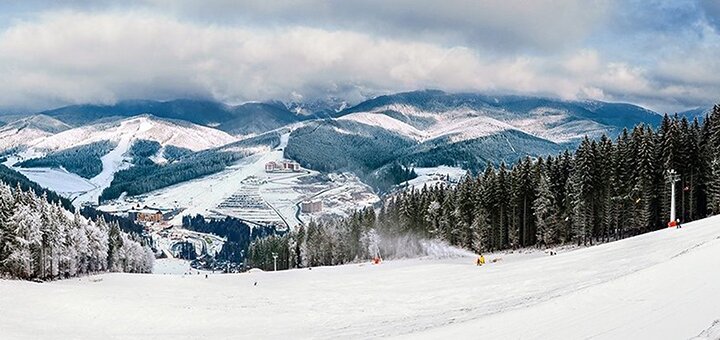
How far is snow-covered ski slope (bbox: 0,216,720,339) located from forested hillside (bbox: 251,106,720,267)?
2589 cm

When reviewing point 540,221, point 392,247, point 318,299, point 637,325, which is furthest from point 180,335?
point 392,247

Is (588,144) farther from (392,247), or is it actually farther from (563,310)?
(563,310)

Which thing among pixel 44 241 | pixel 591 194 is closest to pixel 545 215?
pixel 591 194

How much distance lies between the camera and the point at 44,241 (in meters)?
81.2

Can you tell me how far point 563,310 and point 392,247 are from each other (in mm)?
99957

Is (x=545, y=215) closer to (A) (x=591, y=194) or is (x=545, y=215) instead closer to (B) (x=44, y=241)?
(A) (x=591, y=194)

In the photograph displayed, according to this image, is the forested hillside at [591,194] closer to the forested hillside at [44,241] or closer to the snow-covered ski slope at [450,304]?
the snow-covered ski slope at [450,304]

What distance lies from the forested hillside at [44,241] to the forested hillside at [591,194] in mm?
59767

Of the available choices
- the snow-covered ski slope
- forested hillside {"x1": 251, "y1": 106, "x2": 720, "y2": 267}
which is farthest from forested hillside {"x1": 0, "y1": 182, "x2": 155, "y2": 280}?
forested hillside {"x1": 251, "y1": 106, "x2": 720, "y2": 267}

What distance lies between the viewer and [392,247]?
122 metres

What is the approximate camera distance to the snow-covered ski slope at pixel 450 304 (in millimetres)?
19406

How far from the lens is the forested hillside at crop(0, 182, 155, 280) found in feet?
234

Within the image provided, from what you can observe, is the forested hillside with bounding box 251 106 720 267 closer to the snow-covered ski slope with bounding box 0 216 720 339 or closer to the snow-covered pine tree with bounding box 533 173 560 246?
the snow-covered pine tree with bounding box 533 173 560 246

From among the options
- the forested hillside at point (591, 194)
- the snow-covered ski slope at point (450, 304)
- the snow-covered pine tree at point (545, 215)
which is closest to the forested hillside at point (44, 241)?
the snow-covered ski slope at point (450, 304)
